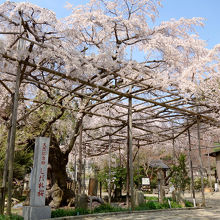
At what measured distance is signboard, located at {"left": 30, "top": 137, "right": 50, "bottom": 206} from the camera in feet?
17.3

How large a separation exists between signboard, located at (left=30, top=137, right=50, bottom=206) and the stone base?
11 cm

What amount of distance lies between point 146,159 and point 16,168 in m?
15.2

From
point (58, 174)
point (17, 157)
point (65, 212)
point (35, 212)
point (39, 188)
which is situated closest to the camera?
point (35, 212)

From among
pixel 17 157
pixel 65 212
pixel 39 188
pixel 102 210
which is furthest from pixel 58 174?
pixel 39 188

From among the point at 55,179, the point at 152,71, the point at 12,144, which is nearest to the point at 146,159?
the point at 55,179

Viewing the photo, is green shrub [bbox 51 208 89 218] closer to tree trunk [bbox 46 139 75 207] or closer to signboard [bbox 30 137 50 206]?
signboard [bbox 30 137 50 206]

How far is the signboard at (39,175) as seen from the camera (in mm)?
5273

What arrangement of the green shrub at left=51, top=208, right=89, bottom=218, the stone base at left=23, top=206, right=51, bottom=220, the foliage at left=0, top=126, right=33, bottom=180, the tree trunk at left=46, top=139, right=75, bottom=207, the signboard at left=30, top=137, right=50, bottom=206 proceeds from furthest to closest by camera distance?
the tree trunk at left=46, top=139, right=75, bottom=207 → the foliage at left=0, top=126, right=33, bottom=180 → the green shrub at left=51, top=208, right=89, bottom=218 → the signboard at left=30, top=137, right=50, bottom=206 → the stone base at left=23, top=206, right=51, bottom=220

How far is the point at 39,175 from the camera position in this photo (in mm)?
5441

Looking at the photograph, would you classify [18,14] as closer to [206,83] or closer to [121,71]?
[121,71]

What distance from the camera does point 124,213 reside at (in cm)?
694

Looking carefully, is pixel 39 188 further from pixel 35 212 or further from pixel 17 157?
pixel 17 157

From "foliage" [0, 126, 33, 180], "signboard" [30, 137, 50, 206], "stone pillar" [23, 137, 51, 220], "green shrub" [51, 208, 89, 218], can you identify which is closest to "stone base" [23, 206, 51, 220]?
"stone pillar" [23, 137, 51, 220]

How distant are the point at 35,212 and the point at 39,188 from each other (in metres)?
0.51
